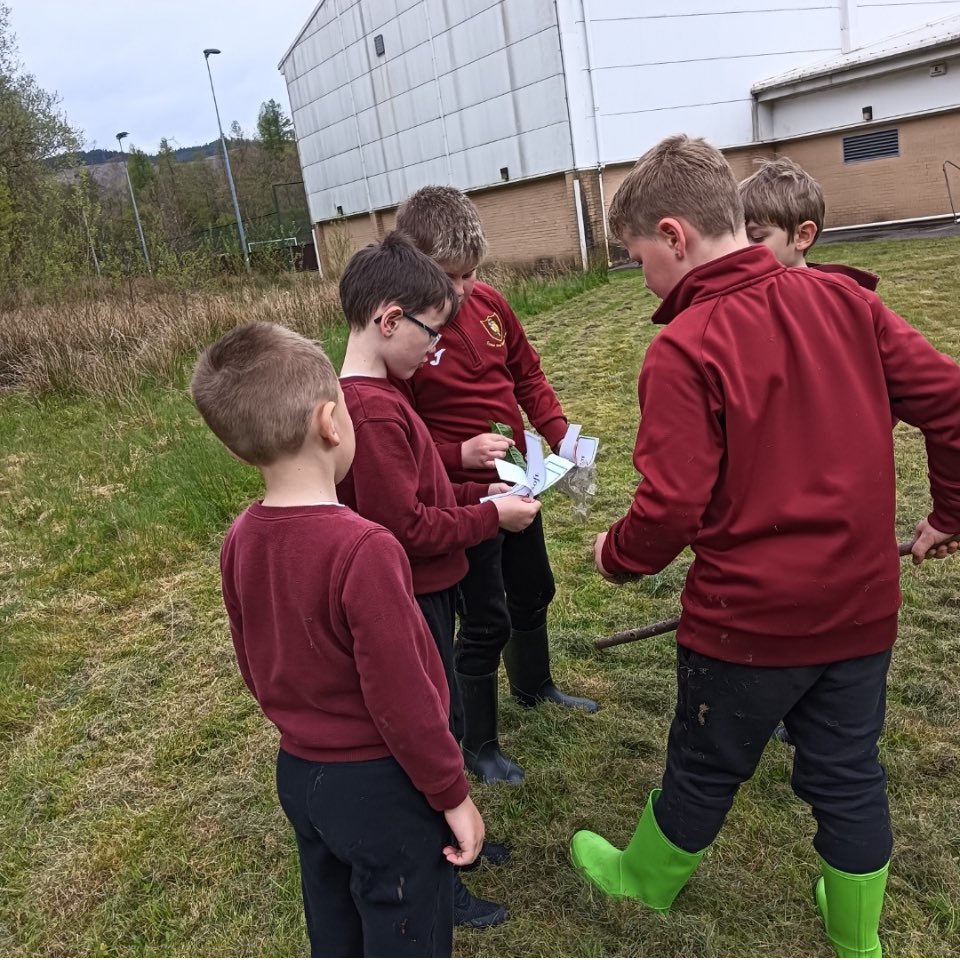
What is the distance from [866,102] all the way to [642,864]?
20140 mm

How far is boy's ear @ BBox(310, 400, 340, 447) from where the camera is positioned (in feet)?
4.71

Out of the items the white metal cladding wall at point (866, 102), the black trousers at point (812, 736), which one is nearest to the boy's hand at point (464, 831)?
the black trousers at point (812, 736)

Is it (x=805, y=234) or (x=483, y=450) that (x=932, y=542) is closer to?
(x=805, y=234)

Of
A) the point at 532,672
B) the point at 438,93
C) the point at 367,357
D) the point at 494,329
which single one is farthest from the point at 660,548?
the point at 438,93

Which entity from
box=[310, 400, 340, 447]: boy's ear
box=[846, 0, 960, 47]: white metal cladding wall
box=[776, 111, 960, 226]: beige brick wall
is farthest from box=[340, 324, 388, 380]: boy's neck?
box=[846, 0, 960, 47]: white metal cladding wall

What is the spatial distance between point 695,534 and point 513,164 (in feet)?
66.4

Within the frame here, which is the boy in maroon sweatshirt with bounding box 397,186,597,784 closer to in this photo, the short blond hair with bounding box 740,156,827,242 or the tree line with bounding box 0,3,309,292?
the short blond hair with bounding box 740,156,827,242

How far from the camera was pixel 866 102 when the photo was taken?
59.7 feet

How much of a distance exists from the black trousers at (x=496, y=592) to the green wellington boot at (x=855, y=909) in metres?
1.08

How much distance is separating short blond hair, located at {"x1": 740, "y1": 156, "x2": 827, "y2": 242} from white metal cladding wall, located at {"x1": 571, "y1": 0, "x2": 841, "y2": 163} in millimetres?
17584

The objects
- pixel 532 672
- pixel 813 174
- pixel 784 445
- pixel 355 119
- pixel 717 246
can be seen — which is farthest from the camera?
pixel 355 119

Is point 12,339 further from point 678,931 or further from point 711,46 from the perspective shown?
point 711,46

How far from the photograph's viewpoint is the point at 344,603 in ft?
4.40

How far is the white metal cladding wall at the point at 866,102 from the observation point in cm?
1688
